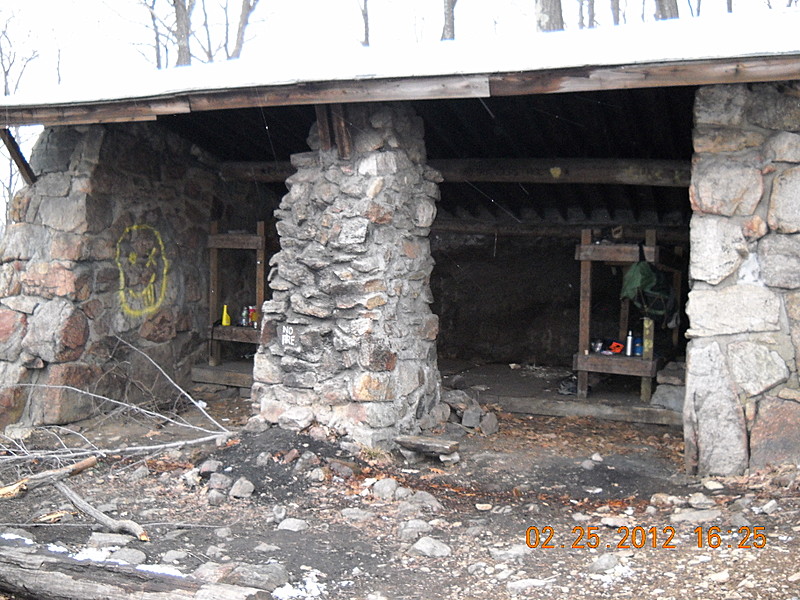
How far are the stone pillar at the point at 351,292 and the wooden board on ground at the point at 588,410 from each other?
1410mm

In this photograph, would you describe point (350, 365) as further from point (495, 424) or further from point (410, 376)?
point (495, 424)

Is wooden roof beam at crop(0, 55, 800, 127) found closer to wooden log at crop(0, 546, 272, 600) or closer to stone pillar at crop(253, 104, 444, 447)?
stone pillar at crop(253, 104, 444, 447)

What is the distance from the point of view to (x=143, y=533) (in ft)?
12.8

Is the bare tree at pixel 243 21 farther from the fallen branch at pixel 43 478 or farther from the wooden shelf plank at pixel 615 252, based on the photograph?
the fallen branch at pixel 43 478

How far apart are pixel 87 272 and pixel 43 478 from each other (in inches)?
82.3

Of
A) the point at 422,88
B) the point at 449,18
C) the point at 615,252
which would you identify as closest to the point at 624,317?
the point at 615,252

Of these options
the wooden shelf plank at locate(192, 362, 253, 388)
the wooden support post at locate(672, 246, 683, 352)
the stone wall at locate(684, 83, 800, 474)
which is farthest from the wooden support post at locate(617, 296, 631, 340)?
the wooden shelf plank at locate(192, 362, 253, 388)

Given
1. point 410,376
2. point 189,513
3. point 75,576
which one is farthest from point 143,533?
point 410,376

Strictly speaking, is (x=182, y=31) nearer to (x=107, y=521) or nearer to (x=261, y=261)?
(x=261, y=261)

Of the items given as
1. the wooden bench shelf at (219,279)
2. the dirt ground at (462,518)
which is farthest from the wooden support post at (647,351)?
the wooden bench shelf at (219,279)

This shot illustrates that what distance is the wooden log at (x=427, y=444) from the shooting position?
5.12 meters
